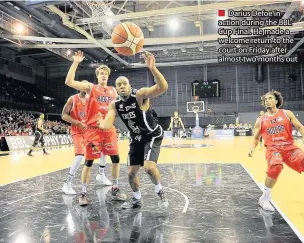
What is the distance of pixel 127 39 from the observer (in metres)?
3.98

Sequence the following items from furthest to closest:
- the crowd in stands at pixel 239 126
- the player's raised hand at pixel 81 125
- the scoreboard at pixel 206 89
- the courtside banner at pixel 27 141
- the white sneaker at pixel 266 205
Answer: the scoreboard at pixel 206 89, the crowd in stands at pixel 239 126, the courtside banner at pixel 27 141, the player's raised hand at pixel 81 125, the white sneaker at pixel 266 205

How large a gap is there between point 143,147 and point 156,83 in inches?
42.9

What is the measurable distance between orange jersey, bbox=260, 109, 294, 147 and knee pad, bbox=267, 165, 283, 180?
Result: 0.36m

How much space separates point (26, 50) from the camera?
1005 inches

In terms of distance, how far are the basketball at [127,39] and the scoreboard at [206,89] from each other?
2474 centimetres

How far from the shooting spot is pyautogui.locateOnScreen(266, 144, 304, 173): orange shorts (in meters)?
3.71

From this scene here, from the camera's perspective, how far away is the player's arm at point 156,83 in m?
3.03

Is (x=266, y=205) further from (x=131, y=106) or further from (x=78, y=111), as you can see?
(x=78, y=111)

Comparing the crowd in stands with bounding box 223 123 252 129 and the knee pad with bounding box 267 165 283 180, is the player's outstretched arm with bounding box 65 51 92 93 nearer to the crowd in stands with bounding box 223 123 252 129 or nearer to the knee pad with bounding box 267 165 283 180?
the knee pad with bounding box 267 165 283 180

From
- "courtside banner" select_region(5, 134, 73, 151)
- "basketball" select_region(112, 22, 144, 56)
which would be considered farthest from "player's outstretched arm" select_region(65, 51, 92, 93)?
"courtside banner" select_region(5, 134, 73, 151)

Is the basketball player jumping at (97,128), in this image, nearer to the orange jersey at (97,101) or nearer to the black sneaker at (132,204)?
the orange jersey at (97,101)

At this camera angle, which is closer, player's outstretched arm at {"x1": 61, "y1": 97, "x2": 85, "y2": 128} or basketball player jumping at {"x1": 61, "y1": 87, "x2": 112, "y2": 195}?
player's outstretched arm at {"x1": 61, "y1": 97, "x2": 85, "y2": 128}

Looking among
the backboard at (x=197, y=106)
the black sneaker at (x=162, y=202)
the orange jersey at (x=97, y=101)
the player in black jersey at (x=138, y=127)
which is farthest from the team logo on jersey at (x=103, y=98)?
the backboard at (x=197, y=106)

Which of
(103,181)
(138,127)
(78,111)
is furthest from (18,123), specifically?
(138,127)
